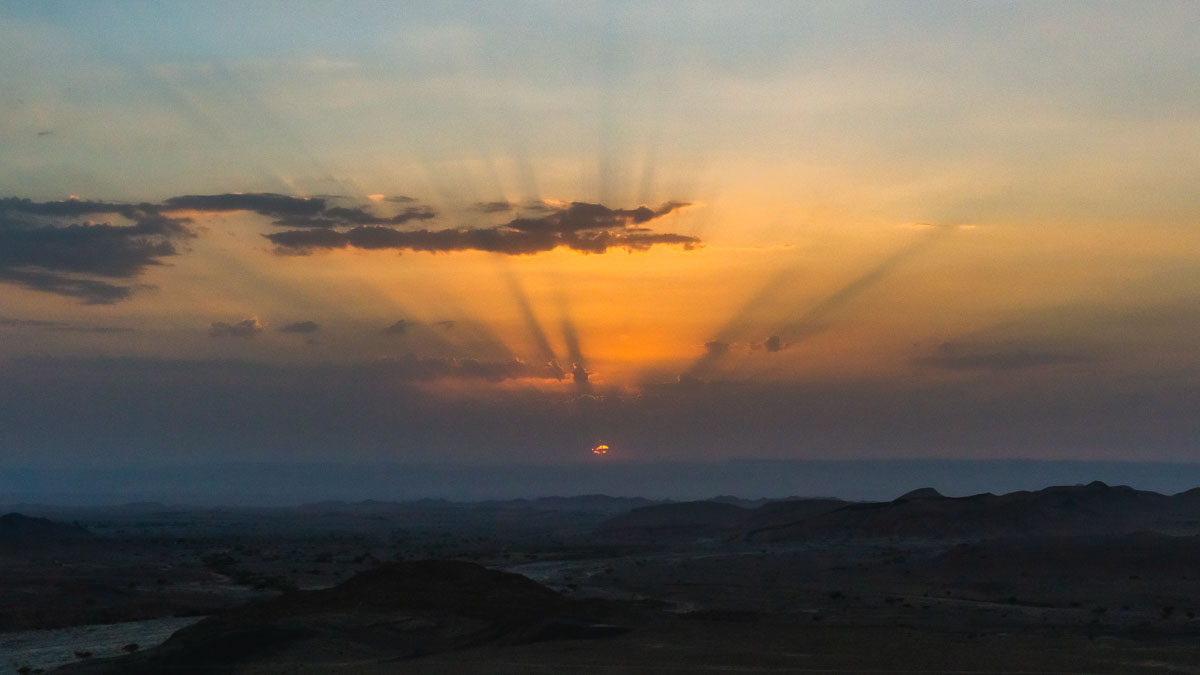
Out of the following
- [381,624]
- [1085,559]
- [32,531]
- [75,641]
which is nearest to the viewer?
[381,624]

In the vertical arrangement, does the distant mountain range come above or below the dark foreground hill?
above

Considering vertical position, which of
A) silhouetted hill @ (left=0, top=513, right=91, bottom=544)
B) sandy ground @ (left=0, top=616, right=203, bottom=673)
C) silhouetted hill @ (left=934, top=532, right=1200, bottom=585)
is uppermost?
silhouetted hill @ (left=0, top=513, right=91, bottom=544)

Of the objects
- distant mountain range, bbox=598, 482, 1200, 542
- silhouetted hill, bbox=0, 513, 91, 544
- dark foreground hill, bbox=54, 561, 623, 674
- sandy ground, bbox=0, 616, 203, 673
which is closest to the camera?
dark foreground hill, bbox=54, 561, 623, 674

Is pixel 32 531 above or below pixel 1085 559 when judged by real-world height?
above

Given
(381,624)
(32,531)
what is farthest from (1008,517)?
(32,531)

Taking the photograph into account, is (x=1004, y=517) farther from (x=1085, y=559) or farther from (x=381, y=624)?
(x=381, y=624)

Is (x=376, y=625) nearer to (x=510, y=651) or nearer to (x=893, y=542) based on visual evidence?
(x=510, y=651)

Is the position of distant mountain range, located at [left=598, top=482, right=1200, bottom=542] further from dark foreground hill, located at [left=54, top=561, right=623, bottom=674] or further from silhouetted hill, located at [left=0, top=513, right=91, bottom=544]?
silhouetted hill, located at [left=0, top=513, right=91, bottom=544]

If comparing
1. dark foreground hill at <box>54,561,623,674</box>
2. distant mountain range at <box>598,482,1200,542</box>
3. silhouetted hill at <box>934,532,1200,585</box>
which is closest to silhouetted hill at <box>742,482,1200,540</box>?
distant mountain range at <box>598,482,1200,542</box>
